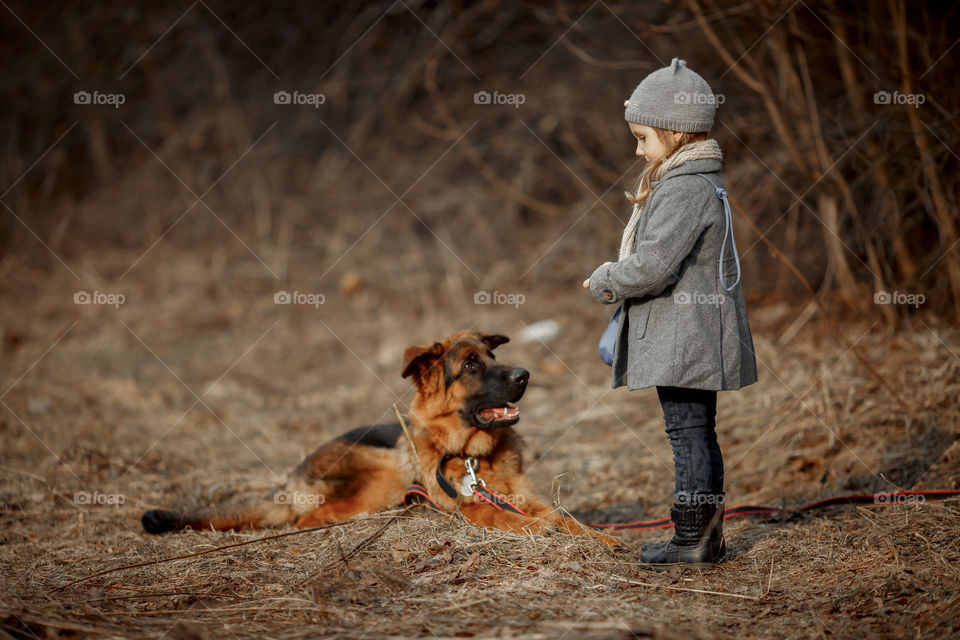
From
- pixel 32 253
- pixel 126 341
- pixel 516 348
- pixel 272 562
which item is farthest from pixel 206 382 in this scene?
pixel 32 253

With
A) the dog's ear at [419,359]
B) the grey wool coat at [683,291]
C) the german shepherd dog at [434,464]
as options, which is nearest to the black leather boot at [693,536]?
the grey wool coat at [683,291]

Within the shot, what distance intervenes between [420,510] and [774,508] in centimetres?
221

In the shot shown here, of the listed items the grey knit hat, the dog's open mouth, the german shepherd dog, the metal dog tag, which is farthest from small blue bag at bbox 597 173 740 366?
the metal dog tag

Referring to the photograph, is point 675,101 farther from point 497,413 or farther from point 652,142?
point 497,413

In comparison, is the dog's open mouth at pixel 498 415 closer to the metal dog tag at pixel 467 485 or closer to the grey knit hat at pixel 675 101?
the metal dog tag at pixel 467 485

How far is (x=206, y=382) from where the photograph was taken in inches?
372

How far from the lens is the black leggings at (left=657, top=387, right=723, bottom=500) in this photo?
382cm

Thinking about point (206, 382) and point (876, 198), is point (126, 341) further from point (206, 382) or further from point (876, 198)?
point (876, 198)

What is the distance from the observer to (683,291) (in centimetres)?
373

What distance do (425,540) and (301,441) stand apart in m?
3.62

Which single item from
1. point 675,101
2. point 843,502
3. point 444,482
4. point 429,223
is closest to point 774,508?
point 843,502

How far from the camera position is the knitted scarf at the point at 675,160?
374 centimetres

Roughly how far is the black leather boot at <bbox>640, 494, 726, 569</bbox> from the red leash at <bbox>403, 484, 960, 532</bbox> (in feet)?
2.30

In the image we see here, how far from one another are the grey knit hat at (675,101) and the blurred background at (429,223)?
6.50 feet
